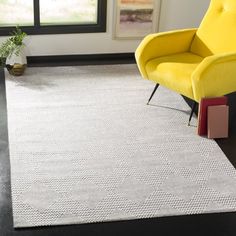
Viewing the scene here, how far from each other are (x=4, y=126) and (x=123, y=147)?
2.62 ft

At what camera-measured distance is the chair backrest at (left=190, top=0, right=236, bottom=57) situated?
3260 millimetres

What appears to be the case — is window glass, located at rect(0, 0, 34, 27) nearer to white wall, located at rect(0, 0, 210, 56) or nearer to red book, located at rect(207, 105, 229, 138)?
white wall, located at rect(0, 0, 210, 56)

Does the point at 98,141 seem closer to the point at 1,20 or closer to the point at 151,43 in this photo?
the point at 151,43

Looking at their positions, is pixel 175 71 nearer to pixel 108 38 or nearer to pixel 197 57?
pixel 197 57

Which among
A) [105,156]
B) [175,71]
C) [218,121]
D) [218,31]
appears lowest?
[105,156]

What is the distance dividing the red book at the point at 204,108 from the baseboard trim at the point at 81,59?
1372mm

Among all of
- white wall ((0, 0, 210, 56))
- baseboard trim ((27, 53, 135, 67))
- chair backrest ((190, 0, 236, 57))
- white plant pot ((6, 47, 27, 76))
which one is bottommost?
baseboard trim ((27, 53, 135, 67))

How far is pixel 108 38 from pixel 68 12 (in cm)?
41

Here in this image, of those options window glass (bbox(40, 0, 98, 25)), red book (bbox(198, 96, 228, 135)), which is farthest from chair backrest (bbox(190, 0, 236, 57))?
window glass (bbox(40, 0, 98, 25))

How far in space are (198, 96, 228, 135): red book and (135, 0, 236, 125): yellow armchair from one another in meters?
0.03

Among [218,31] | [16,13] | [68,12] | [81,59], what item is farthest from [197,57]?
[16,13]

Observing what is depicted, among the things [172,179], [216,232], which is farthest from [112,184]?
[216,232]

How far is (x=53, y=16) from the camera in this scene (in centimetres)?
410

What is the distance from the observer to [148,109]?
3385mm
